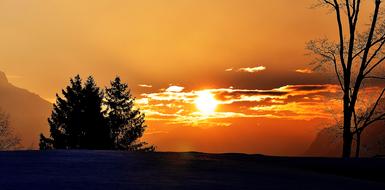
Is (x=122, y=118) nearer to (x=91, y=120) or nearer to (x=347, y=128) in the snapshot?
(x=91, y=120)

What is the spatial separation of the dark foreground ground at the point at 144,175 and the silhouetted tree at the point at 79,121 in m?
44.9

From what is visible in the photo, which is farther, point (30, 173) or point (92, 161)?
point (92, 161)

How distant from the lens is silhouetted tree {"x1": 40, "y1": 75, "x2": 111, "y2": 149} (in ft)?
185

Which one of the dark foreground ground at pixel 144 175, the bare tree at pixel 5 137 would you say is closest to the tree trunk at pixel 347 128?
the dark foreground ground at pixel 144 175

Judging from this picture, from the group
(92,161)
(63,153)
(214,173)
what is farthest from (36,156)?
(214,173)

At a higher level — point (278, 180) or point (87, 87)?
point (87, 87)

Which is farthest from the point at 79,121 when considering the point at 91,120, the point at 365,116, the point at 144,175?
the point at 144,175

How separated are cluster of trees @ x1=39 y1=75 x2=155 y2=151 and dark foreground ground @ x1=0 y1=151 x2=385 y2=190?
45.0 meters

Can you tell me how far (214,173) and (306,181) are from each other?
1456mm

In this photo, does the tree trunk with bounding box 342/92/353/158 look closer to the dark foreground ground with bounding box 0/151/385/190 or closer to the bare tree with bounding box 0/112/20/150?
the dark foreground ground with bounding box 0/151/385/190

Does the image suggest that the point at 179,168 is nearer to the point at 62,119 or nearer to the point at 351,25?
the point at 351,25

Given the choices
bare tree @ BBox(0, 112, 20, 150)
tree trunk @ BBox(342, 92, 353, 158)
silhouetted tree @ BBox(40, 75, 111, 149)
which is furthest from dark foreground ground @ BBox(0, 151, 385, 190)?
bare tree @ BBox(0, 112, 20, 150)

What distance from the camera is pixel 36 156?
36.7ft

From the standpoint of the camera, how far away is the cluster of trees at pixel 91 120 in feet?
186
